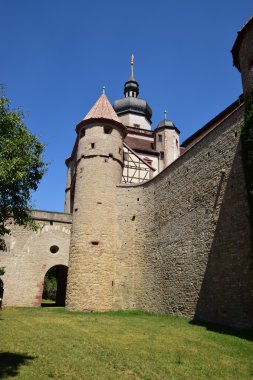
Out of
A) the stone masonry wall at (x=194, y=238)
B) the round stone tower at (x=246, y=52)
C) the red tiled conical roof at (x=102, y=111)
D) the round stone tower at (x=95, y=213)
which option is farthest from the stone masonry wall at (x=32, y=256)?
the round stone tower at (x=246, y=52)

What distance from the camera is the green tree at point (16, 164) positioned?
33.0ft

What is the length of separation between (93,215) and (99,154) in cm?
399

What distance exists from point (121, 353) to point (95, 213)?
12221 millimetres

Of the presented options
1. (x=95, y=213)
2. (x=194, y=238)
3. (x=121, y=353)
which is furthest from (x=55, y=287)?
(x=121, y=353)

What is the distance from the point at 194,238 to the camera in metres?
14.6

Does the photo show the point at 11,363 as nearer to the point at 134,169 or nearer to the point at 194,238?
the point at 194,238

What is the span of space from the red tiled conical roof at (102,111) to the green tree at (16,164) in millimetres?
10351

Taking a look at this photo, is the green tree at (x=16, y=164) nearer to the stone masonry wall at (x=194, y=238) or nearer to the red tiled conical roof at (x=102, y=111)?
the stone masonry wall at (x=194, y=238)

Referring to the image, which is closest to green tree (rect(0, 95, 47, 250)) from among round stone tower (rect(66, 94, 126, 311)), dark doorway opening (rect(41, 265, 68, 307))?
round stone tower (rect(66, 94, 126, 311))

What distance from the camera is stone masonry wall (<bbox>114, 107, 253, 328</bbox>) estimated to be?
11664 mm

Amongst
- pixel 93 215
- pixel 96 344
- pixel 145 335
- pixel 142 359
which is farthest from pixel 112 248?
pixel 142 359

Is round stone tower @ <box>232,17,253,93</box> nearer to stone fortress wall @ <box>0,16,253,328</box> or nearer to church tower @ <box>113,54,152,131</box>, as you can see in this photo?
stone fortress wall @ <box>0,16,253,328</box>

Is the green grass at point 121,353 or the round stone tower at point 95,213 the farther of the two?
the round stone tower at point 95,213

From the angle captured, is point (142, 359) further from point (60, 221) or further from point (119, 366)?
point (60, 221)
